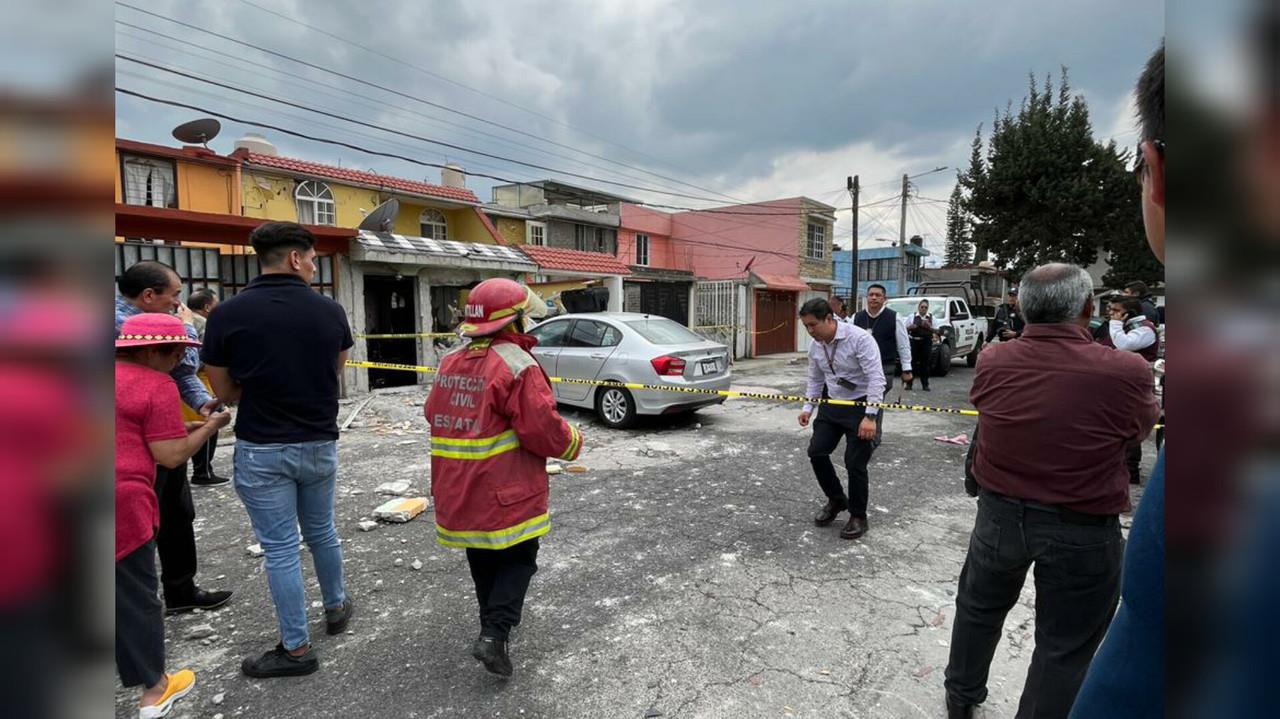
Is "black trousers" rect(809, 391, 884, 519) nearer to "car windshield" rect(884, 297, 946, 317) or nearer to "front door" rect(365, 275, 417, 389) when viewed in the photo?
"front door" rect(365, 275, 417, 389)

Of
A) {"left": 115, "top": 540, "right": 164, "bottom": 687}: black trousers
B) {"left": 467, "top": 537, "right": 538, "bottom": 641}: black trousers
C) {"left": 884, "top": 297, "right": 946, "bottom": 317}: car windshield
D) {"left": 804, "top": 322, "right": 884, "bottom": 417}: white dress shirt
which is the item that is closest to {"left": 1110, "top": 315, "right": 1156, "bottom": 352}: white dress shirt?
{"left": 804, "top": 322, "right": 884, "bottom": 417}: white dress shirt

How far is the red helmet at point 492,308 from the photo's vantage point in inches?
107

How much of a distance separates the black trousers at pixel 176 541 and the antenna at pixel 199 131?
1006 centimetres

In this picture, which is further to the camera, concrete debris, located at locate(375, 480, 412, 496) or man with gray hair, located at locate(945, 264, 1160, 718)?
concrete debris, located at locate(375, 480, 412, 496)

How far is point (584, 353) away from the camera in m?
8.02

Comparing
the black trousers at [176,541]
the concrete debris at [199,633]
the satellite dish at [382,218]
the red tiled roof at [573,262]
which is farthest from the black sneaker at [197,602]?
the red tiled roof at [573,262]

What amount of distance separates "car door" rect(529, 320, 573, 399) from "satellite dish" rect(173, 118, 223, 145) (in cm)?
735

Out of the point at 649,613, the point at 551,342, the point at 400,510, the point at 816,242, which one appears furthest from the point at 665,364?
the point at 816,242

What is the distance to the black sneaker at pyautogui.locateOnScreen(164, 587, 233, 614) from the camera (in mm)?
3305

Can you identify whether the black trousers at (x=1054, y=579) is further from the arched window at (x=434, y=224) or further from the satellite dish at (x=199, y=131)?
the arched window at (x=434, y=224)

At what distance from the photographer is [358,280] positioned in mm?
10117

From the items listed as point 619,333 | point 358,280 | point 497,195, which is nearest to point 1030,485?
point 619,333
